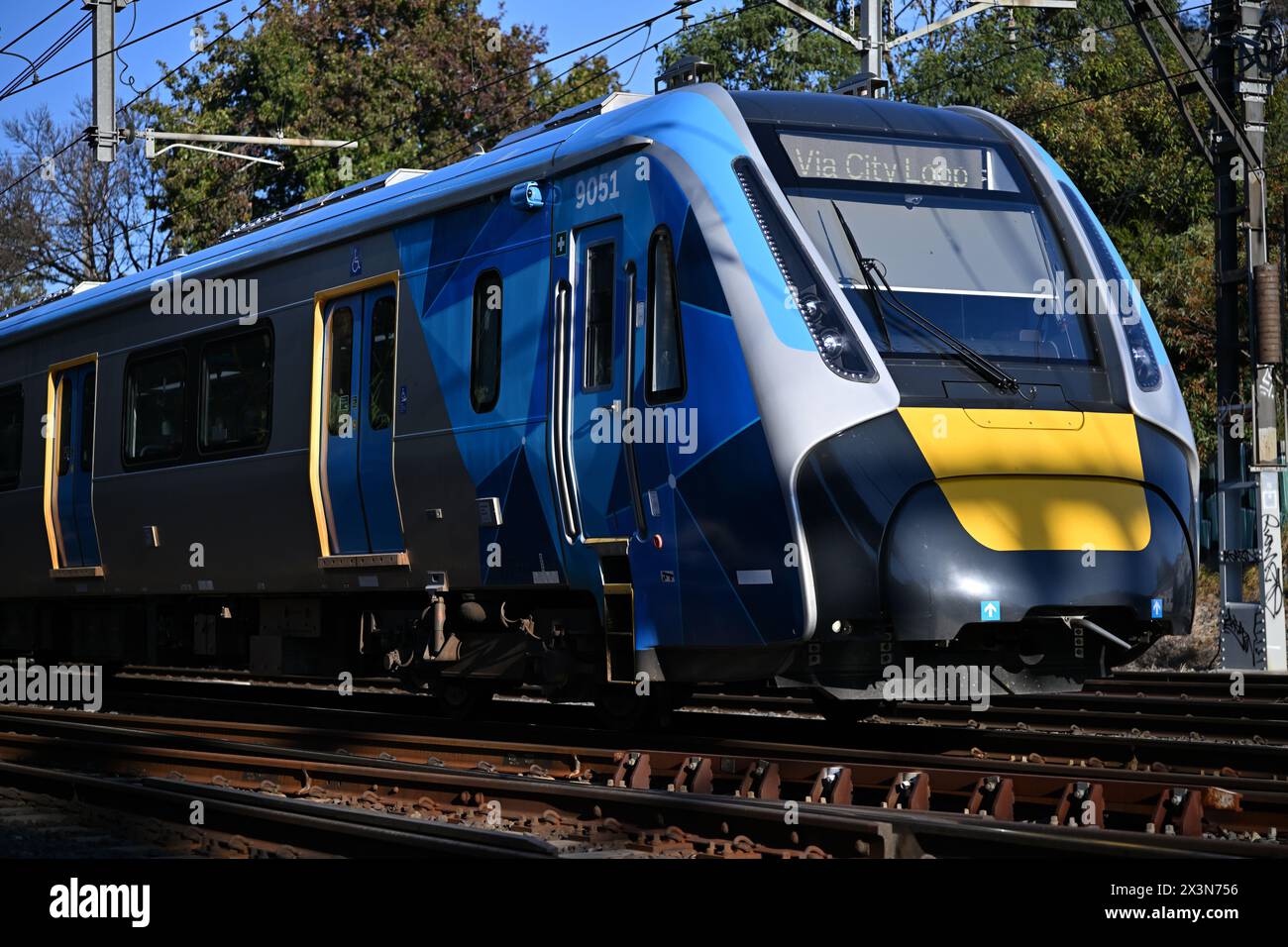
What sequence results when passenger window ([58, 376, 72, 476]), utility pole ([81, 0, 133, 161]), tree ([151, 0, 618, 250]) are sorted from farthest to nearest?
tree ([151, 0, 618, 250]) < utility pole ([81, 0, 133, 161]) < passenger window ([58, 376, 72, 476])

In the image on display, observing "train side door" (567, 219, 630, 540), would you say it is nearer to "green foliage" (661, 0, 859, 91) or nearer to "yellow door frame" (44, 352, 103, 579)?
"yellow door frame" (44, 352, 103, 579)

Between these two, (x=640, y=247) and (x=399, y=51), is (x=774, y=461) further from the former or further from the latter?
(x=399, y=51)

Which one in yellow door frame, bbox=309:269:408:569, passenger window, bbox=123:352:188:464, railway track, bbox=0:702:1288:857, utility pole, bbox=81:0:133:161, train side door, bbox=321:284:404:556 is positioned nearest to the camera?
railway track, bbox=0:702:1288:857

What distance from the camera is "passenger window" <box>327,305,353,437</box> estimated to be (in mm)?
11906

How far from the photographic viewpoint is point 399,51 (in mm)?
37219

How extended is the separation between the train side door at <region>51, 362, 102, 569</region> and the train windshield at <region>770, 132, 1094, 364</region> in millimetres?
8577

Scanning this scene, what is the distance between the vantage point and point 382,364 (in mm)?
11531

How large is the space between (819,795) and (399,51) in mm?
31804

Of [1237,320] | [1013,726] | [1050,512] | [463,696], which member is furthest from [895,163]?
[1237,320]

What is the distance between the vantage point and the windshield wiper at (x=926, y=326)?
8797 mm

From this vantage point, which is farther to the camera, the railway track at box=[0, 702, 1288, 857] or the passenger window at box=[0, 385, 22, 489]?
the passenger window at box=[0, 385, 22, 489]

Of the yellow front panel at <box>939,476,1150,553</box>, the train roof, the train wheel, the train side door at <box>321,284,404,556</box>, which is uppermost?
the train roof

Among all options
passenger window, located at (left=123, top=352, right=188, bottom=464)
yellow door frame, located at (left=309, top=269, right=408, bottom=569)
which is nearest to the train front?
yellow door frame, located at (left=309, top=269, right=408, bottom=569)
